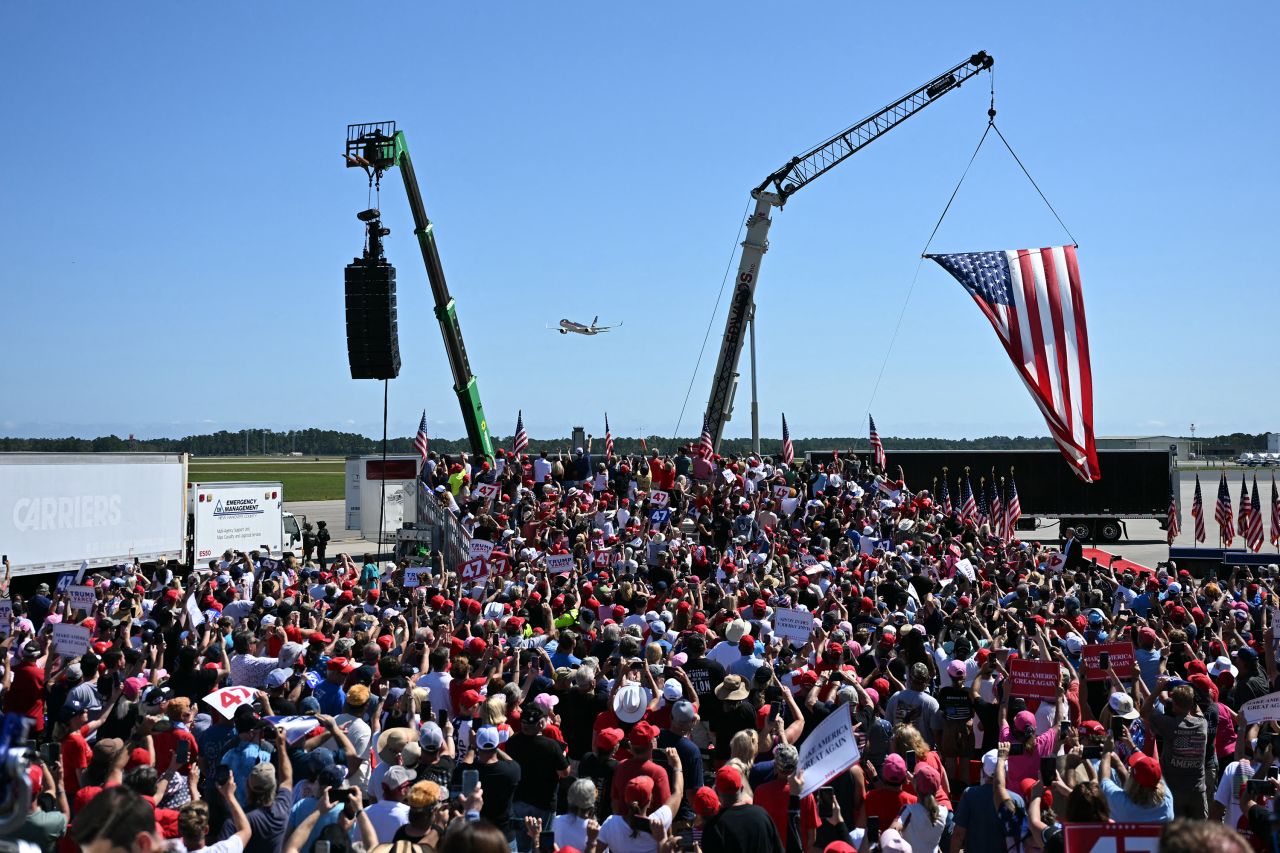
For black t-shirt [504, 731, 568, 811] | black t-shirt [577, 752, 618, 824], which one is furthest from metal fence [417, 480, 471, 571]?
black t-shirt [504, 731, 568, 811]

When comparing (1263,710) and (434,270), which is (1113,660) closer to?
(1263,710)

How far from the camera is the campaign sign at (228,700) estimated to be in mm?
8011

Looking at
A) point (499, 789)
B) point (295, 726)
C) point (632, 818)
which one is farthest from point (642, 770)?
Answer: point (295, 726)

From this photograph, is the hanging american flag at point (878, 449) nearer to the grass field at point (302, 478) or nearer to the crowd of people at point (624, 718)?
the crowd of people at point (624, 718)

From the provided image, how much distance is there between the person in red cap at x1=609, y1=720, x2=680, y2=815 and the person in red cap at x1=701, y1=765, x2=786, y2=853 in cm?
→ 61

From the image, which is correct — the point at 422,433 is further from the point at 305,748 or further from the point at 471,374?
the point at 305,748

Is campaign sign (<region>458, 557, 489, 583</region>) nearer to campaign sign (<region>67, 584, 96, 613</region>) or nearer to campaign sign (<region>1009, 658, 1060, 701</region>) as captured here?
campaign sign (<region>67, 584, 96, 613</region>)

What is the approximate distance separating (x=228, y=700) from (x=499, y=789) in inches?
92.0

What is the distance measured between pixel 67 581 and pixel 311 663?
9.41 m

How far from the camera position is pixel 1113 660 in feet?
32.9

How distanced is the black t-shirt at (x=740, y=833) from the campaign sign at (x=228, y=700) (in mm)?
3705

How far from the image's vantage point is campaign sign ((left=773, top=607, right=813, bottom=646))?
1145 centimetres

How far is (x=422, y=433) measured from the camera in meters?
30.0

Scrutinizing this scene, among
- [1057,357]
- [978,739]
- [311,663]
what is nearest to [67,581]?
[311,663]
